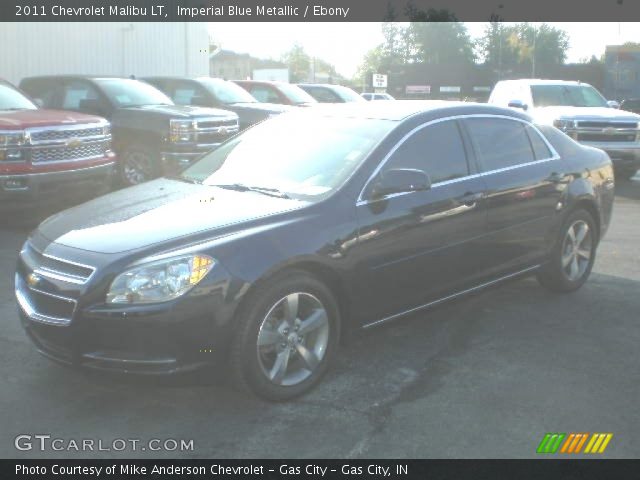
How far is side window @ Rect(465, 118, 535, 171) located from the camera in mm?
5656

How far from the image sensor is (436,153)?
17.5 feet

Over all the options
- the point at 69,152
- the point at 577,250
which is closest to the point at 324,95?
the point at 69,152

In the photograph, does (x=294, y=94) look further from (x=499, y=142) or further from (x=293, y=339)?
(x=293, y=339)

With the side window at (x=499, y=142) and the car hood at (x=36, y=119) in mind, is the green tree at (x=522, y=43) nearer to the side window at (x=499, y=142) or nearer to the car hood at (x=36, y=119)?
the car hood at (x=36, y=119)

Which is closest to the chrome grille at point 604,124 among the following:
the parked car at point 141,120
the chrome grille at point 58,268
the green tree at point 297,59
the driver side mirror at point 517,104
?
the driver side mirror at point 517,104

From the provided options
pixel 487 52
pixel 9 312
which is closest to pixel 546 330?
pixel 9 312

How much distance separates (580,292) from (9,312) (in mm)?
4546

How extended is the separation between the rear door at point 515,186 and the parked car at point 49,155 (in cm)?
Result: 540

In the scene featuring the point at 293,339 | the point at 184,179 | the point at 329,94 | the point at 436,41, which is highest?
the point at 436,41

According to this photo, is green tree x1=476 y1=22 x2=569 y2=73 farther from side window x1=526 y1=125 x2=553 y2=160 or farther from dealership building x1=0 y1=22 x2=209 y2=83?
side window x1=526 y1=125 x2=553 y2=160

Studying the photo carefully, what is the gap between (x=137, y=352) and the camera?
394cm

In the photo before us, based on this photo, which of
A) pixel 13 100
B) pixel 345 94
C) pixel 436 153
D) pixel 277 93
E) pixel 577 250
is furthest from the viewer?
pixel 345 94
